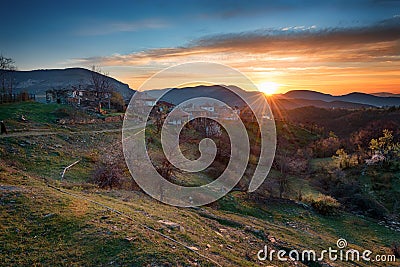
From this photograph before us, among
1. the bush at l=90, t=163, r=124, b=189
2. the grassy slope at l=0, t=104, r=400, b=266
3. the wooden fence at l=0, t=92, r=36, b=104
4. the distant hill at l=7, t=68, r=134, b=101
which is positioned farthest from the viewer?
the distant hill at l=7, t=68, r=134, b=101

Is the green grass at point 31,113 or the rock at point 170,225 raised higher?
the green grass at point 31,113

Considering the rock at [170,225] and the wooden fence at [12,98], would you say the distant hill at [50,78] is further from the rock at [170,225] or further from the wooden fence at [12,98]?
the rock at [170,225]

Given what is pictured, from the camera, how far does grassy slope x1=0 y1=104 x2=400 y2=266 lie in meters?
6.20

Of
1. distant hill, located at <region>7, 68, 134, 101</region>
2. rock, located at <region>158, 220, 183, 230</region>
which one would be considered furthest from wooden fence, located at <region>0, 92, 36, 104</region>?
distant hill, located at <region>7, 68, 134, 101</region>

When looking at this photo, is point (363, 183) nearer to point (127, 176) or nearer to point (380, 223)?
point (380, 223)

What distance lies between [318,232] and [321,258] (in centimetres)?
464

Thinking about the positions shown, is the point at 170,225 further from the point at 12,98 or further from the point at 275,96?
the point at 275,96

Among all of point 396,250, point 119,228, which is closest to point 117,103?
point 119,228

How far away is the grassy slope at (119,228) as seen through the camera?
620 centimetres

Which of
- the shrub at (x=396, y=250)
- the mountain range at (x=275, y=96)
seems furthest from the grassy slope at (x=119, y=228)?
the mountain range at (x=275, y=96)

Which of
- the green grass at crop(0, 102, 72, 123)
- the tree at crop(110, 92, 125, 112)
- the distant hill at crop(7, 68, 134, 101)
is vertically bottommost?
the green grass at crop(0, 102, 72, 123)

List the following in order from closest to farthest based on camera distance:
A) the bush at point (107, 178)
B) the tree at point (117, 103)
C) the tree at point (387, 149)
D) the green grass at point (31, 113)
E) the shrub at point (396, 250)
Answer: the shrub at point (396, 250) < the bush at point (107, 178) < the green grass at point (31, 113) < the tree at point (387, 149) < the tree at point (117, 103)

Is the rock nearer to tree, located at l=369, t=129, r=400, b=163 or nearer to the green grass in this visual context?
the green grass

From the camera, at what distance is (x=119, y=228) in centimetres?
730
